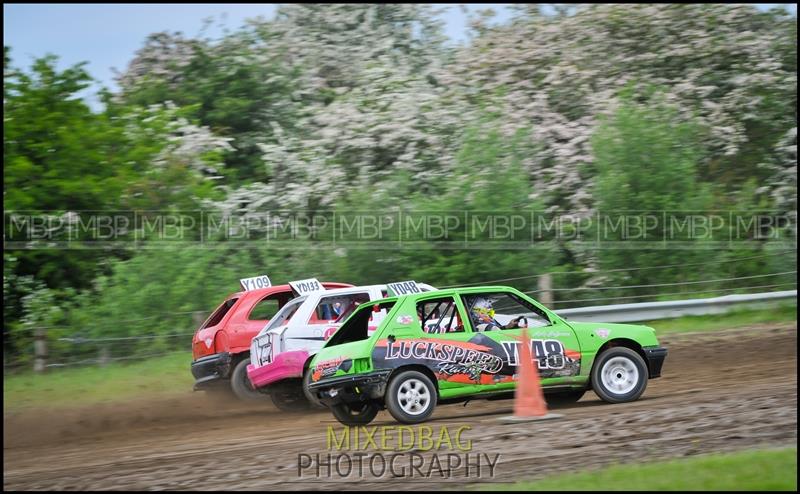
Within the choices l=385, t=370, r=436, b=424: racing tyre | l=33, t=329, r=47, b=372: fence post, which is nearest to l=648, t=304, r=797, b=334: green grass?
l=385, t=370, r=436, b=424: racing tyre

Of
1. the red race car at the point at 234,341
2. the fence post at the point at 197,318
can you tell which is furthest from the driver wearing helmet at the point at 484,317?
the fence post at the point at 197,318

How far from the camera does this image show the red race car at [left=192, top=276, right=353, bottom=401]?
13.5m

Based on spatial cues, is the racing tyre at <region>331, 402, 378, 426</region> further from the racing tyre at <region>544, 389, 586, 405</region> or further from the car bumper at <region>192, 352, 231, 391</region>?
the car bumper at <region>192, 352, 231, 391</region>

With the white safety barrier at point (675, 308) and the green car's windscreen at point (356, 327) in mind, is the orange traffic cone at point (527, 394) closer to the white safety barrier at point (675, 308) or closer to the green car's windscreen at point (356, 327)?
the green car's windscreen at point (356, 327)

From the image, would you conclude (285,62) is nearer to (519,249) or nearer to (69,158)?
(69,158)

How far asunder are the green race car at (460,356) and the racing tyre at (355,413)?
1 cm

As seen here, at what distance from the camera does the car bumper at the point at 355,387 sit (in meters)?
10.3

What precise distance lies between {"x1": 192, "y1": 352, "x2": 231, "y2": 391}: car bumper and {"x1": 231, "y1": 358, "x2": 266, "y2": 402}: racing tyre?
116 mm

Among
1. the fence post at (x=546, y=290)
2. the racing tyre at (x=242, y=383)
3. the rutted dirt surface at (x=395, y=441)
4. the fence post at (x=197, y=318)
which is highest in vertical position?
the fence post at (x=546, y=290)

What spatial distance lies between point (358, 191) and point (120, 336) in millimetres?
6139

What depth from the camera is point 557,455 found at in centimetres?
838

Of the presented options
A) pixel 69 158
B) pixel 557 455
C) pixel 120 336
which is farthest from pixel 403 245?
pixel 557 455

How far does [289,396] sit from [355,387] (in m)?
2.76

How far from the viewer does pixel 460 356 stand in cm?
1052
